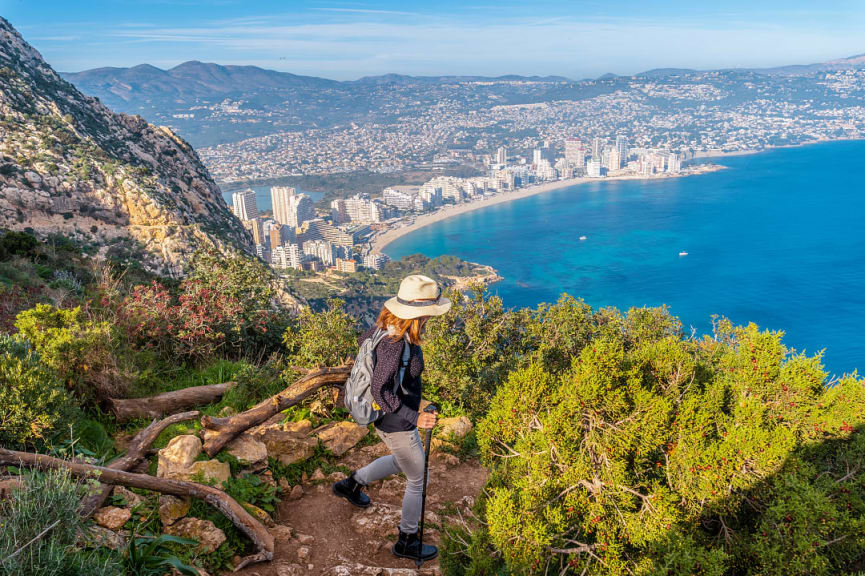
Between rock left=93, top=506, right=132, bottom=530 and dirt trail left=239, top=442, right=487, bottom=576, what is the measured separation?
2.33 feet

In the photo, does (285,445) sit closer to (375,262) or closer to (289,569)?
(289,569)

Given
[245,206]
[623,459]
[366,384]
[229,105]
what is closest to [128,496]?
[366,384]

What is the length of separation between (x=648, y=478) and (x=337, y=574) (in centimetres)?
188

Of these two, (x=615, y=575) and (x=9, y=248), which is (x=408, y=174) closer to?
(x=9, y=248)

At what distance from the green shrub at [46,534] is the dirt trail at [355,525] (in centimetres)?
108

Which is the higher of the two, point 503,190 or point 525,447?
point 525,447

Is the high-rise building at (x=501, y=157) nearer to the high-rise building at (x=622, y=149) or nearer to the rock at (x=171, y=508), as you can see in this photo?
the high-rise building at (x=622, y=149)

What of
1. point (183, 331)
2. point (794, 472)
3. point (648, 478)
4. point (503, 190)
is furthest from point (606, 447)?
point (503, 190)

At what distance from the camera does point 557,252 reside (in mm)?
66375

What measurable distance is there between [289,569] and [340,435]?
165 cm

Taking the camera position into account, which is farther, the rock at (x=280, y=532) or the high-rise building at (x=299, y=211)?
the high-rise building at (x=299, y=211)

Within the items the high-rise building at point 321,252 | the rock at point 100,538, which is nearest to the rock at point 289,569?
the rock at point 100,538

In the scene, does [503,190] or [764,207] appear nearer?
[764,207]

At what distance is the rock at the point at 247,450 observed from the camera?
3.96 m
